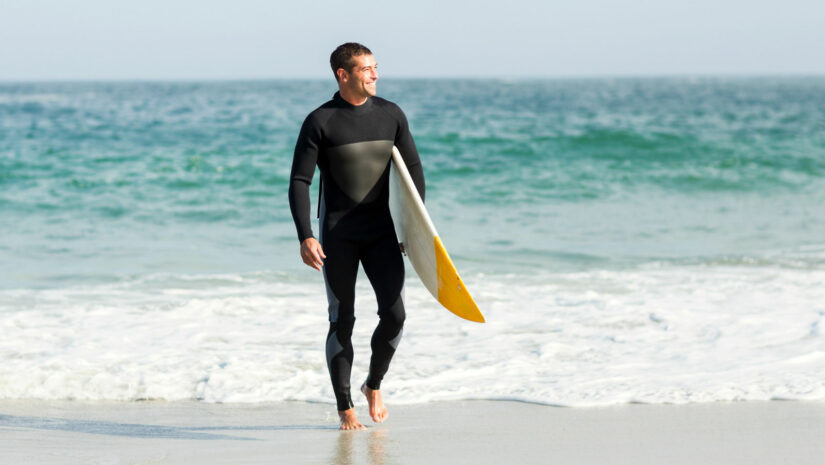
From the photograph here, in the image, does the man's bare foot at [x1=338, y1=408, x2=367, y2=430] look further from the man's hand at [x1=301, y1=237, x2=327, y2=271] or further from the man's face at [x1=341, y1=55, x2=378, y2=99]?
the man's face at [x1=341, y1=55, x2=378, y2=99]

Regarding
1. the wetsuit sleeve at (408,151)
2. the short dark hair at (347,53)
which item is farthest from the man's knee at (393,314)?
the short dark hair at (347,53)

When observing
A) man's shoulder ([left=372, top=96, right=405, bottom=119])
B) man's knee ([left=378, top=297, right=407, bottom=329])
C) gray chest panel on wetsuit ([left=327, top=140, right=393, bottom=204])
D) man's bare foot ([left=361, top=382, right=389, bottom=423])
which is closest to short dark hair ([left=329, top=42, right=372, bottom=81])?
man's shoulder ([left=372, top=96, right=405, bottom=119])

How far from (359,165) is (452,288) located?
0.65 m

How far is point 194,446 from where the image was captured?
12.9 feet

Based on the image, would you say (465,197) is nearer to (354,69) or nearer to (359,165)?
(359,165)

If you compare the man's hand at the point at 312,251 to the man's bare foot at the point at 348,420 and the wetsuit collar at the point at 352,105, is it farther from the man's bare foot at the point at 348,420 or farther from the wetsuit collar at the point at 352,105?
the man's bare foot at the point at 348,420

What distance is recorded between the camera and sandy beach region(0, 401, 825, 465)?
3.71m

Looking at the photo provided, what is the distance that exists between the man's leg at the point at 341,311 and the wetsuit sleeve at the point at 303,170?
0.53 feet

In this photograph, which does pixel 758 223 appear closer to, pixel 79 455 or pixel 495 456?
pixel 495 456

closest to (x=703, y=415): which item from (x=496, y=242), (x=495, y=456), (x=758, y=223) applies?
(x=495, y=456)

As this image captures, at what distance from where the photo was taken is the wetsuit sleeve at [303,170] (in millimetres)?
3812

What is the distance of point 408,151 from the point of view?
13.1ft

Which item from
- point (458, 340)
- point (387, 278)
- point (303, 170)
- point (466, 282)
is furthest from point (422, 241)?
point (466, 282)

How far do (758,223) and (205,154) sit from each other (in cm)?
1232
